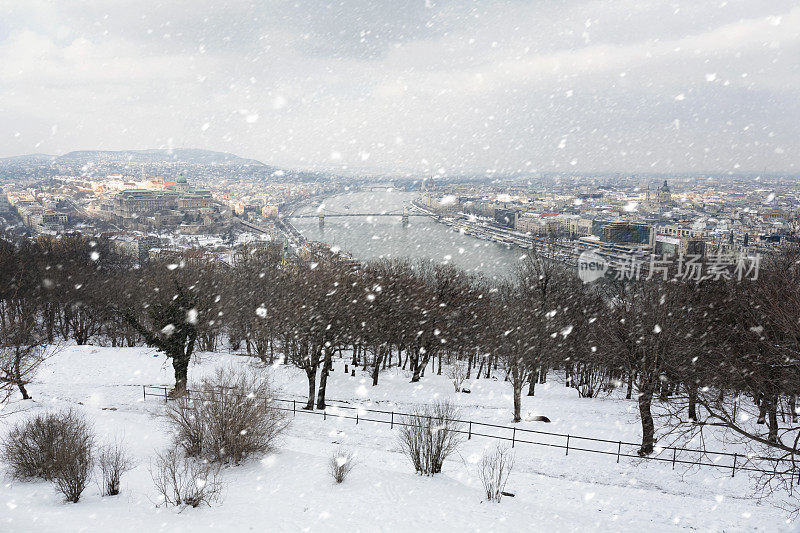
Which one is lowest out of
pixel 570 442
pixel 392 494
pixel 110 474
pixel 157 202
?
pixel 570 442

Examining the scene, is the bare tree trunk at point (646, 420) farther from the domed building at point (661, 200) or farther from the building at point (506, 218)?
the domed building at point (661, 200)

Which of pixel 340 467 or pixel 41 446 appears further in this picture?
pixel 340 467

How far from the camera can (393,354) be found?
26.1 m

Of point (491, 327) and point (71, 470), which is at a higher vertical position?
point (71, 470)

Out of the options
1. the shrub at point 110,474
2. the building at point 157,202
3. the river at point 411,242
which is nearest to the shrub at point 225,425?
the shrub at point 110,474

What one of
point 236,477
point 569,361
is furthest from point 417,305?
point 236,477

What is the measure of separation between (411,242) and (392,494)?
77.7 m

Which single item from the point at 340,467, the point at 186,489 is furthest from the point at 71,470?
the point at 340,467

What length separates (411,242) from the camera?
8600cm

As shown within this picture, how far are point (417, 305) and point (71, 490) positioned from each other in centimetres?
1312

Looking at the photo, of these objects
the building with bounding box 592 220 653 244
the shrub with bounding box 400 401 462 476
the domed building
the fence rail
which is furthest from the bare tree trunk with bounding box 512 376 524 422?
the domed building

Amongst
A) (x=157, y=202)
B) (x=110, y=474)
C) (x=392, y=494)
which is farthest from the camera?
(x=157, y=202)

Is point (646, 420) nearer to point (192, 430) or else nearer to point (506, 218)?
point (192, 430)

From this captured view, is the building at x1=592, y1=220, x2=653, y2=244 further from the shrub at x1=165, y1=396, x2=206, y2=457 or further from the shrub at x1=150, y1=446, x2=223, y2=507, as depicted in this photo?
the shrub at x1=150, y1=446, x2=223, y2=507
